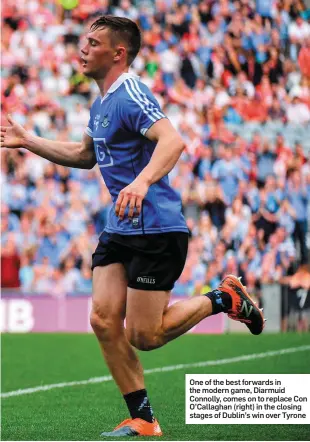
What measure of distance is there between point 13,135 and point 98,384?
11.4 feet

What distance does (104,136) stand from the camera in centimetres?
614

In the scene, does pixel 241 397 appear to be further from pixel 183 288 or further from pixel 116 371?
pixel 183 288

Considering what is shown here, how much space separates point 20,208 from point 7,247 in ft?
3.75

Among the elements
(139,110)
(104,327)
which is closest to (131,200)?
(139,110)

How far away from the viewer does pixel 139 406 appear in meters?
6.24

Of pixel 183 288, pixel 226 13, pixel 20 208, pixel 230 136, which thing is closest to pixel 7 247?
pixel 20 208

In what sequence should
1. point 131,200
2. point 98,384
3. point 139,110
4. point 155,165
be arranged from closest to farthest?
point 131,200 < point 155,165 < point 139,110 < point 98,384

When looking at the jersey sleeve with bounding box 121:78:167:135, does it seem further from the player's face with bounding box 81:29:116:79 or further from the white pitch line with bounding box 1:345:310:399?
the white pitch line with bounding box 1:345:310:399

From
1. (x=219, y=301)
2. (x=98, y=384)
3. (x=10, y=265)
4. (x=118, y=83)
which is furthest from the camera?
(x=10, y=265)

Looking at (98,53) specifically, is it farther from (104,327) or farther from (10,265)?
(10,265)

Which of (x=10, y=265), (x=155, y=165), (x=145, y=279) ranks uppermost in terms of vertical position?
(x=155, y=165)

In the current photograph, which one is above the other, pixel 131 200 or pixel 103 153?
pixel 103 153

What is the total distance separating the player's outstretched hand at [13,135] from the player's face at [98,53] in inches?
28.6

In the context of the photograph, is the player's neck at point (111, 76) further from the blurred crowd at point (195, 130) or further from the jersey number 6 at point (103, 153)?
the blurred crowd at point (195, 130)
